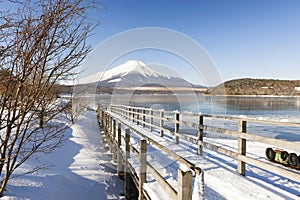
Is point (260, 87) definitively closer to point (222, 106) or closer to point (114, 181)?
point (222, 106)

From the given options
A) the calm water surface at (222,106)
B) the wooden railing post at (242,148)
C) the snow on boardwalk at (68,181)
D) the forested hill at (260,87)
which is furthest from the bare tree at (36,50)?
the forested hill at (260,87)

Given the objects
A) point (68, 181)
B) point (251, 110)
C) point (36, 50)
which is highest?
point (36, 50)

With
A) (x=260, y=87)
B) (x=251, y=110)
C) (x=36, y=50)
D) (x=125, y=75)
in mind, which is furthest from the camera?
(x=260, y=87)

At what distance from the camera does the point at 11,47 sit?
2.27 metres

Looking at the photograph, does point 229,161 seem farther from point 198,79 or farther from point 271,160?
point 198,79

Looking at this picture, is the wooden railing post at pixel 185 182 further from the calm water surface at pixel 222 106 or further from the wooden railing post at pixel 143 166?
the calm water surface at pixel 222 106

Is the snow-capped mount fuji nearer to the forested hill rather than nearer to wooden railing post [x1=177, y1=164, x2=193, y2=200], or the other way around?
wooden railing post [x1=177, y1=164, x2=193, y2=200]

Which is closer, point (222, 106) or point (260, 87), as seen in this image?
point (222, 106)

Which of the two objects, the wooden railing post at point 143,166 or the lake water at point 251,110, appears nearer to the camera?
the wooden railing post at point 143,166

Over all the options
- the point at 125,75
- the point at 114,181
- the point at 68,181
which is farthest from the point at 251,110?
the point at 68,181

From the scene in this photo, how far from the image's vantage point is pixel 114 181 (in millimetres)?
5711

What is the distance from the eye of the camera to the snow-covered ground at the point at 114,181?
121 inches

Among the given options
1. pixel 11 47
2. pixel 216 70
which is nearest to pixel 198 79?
pixel 216 70

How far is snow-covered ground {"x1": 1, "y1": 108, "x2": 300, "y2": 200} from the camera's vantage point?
3084 mm
